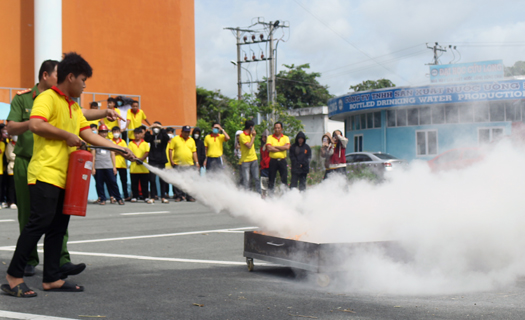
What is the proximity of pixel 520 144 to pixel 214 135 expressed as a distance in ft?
37.2

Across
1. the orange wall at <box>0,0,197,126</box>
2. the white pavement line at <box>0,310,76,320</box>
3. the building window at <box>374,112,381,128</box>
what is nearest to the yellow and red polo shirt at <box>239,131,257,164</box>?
the building window at <box>374,112,381,128</box>

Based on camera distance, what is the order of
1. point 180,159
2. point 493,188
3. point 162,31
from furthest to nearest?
point 162,31 < point 180,159 < point 493,188

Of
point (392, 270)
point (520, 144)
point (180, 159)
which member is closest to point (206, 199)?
point (392, 270)

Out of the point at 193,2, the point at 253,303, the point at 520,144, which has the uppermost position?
the point at 193,2

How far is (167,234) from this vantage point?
9070 mm

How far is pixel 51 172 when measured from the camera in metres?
4.86

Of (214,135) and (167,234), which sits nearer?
(167,234)

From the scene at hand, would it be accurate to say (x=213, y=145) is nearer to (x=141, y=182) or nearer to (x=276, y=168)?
(x=141, y=182)

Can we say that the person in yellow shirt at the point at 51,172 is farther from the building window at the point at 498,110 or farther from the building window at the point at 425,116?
the building window at the point at 498,110

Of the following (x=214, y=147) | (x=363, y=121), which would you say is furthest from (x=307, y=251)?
(x=214, y=147)

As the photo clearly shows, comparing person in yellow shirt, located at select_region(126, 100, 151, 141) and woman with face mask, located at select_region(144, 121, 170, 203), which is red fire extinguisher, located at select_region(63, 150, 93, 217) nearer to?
woman with face mask, located at select_region(144, 121, 170, 203)

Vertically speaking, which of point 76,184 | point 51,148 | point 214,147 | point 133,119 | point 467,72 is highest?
point 133,119

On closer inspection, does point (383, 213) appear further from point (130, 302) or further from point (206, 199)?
point (130, 302)

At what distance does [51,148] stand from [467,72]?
440 cm
